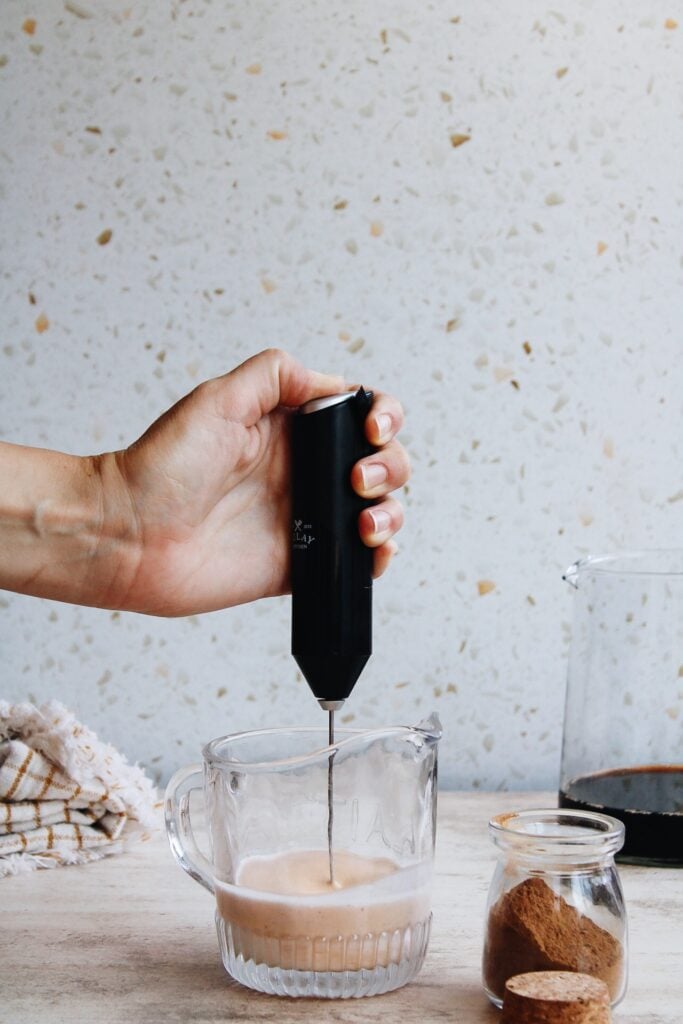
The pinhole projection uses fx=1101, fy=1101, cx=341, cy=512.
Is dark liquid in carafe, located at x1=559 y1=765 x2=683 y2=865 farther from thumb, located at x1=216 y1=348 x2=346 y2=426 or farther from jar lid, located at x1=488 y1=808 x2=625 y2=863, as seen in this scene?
thumb, located at x1=216 y1=348 x2=346 y2=426

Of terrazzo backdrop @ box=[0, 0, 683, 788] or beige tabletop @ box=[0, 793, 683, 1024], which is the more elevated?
terrazzo backdrop @ box=[0, 0, 683, 788]

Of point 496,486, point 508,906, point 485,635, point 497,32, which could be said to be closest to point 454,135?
point 497,32

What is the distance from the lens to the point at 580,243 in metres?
1.28

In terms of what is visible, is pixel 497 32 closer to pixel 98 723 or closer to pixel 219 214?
pixel 219 214

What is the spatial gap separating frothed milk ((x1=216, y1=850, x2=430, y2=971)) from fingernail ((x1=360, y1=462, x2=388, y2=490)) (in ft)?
0.84

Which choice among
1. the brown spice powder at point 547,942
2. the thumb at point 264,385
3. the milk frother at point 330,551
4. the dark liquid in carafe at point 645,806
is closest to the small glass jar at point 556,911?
the brown spice powder at point 547,942

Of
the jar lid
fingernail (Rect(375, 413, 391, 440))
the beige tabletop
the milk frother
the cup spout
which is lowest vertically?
the beige tabletop

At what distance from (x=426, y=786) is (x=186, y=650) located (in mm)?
597

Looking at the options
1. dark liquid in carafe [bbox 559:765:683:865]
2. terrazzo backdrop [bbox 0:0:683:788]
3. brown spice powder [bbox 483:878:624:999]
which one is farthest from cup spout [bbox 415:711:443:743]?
terrazzo backdrop [bbox 0:0:683:788]

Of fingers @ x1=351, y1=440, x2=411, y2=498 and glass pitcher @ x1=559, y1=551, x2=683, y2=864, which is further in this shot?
glass pitcher @ x1=559, y1=551, x2=683, y2=864

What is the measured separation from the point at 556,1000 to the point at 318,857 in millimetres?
185

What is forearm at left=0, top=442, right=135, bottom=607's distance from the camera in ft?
2.96

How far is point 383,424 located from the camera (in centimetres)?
81

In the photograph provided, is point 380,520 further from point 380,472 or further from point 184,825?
point 184,825
